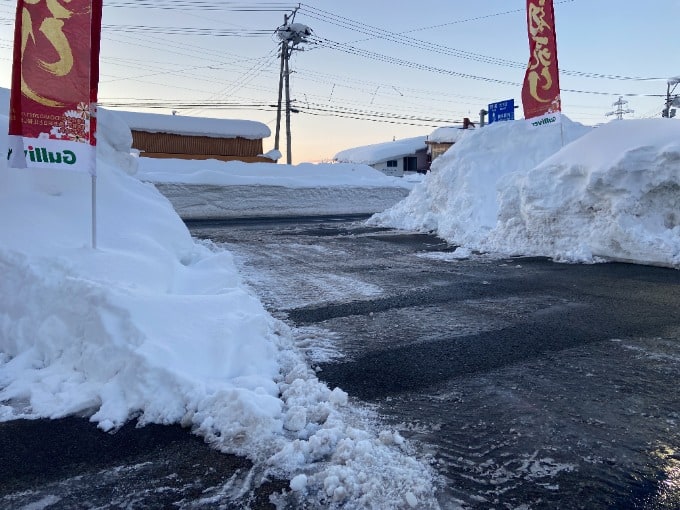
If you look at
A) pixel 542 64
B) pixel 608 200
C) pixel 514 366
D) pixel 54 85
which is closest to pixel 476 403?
pixel 514 366

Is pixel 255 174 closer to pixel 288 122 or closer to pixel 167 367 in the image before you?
pixel 288 122

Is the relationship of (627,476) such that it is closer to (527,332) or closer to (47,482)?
(527,332)

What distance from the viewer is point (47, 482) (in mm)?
2607

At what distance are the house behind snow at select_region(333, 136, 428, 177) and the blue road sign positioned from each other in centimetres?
2673

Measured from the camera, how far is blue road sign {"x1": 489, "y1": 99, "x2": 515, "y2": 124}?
23170mm

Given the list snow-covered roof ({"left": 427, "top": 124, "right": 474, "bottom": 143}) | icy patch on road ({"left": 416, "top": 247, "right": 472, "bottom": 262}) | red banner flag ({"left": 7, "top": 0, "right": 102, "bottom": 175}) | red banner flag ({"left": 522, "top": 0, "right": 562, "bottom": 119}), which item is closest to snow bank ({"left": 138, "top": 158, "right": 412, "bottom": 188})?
snow-covered roof ({"left": 427, "top": 124, "right": 474, "bottom": 143})

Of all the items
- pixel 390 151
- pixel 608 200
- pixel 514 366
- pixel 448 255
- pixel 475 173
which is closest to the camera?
pixel 514 366

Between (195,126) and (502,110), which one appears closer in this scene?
(502,110)

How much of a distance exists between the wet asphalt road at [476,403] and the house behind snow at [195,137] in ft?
89.1

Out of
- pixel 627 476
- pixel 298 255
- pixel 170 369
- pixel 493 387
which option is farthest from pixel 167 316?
pixel 298 255

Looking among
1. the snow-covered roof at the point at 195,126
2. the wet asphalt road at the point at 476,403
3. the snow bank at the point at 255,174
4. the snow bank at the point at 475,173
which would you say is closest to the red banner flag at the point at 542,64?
the snow bank at the point at 475,173

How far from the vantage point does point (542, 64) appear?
12.6 meters

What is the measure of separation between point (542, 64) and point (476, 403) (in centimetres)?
1149

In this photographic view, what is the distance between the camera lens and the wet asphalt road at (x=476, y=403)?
2.54m
